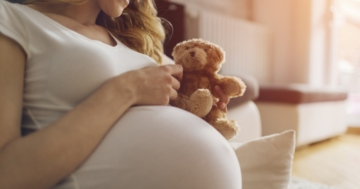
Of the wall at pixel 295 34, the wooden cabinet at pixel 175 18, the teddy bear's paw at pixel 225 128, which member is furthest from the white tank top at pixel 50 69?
the wall at pixel 295 34

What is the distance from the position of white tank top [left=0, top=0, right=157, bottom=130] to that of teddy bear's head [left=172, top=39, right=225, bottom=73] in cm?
19

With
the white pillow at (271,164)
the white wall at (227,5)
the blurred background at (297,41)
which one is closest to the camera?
the white pillow at (271,164)

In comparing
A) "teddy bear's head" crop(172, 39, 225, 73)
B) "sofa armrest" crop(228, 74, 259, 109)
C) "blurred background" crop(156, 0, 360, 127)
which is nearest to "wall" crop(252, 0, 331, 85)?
"blurred background" crop(156, 0, 360, 127)

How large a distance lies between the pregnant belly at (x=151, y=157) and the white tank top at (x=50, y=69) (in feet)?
0.29

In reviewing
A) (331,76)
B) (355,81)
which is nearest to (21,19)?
(331,76)

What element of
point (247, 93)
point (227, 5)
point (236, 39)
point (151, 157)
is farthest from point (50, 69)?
point (227, 5)

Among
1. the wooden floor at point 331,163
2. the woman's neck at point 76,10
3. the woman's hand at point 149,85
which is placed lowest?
the wooden floor at point 331,163

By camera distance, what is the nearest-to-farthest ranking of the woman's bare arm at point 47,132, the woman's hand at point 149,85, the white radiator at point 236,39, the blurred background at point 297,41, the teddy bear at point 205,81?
the woman's bare arm at point 47,132 < the woman's hand at point 149,85 < the teddy bear at point 205,81 < the white radiator at point 236,39 < the blurred background at point 297,41

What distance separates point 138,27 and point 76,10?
0.68ft

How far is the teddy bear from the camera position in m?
0.66

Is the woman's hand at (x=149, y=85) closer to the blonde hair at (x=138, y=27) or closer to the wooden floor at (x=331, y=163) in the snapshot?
the blonde hair at (x=138, y=27)

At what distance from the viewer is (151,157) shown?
47cm

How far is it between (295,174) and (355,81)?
6.82 feet

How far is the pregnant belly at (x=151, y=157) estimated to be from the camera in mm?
466
